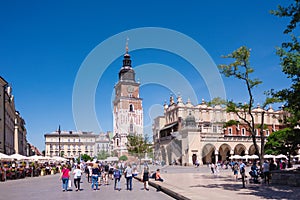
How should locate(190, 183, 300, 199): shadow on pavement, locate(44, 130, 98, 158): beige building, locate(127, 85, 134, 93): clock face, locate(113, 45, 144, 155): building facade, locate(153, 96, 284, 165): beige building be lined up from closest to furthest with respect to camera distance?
locate(190, 183, 300, 199): shadow on pavement, locate(153, 96, 284, 165): beige building, locate(113, 45, 144, 155): building facade, locate(127, 85, 134, 93): clock face, locate(44, 130, 98, 158): beige building

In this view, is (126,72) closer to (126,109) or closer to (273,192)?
(126,109)

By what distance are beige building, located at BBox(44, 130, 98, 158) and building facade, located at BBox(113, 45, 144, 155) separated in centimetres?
3084

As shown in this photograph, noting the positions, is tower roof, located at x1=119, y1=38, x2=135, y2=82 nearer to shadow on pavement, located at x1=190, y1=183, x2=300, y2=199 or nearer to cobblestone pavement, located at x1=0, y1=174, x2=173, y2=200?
cobblestone pavement, located at x1=0, y1=174, x2=173, y2=200

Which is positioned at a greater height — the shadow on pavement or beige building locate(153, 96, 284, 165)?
beige building locate(153, 96, 284, 165)

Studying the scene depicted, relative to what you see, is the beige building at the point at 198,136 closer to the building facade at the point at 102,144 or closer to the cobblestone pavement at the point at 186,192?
the cobblestone pavement at the point at 186,192

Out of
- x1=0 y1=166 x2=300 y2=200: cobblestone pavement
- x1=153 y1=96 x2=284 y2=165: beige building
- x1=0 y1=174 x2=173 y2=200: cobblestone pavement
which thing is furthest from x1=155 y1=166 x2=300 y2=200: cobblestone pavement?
x1=153 y1=96 x2=284 y2=165: beige building

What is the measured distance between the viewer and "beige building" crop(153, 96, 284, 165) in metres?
58.4

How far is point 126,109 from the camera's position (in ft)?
339

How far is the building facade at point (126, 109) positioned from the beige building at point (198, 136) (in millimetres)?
25940

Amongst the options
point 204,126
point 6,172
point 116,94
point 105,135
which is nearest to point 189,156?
point 204,126

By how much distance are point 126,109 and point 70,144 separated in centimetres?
3909

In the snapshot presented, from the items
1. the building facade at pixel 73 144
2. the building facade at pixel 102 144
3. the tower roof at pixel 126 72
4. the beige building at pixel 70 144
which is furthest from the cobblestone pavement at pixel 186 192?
the building facade at pixel 102 144

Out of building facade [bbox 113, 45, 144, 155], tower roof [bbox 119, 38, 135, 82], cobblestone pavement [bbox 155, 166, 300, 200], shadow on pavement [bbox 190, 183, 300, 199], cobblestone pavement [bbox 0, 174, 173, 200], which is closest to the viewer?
cobblestone pavement [bbox 155, 166, 300, 200]

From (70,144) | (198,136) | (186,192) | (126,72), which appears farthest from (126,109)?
(186,192)
